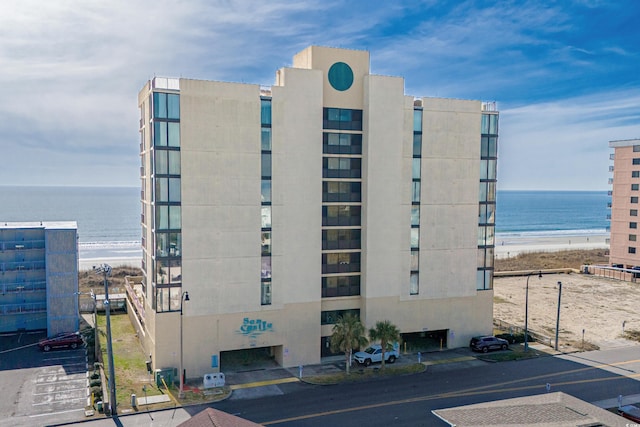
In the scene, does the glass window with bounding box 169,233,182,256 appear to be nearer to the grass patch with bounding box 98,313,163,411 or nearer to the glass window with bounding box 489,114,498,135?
the grass patch with bounding box 98,313,163,411

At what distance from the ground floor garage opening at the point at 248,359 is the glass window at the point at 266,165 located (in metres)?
14.8

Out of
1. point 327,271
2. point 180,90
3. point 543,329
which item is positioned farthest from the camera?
point 543,329

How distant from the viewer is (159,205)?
3931cm

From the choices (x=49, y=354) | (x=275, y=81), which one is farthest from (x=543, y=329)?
Answer: (x=49, y=354)

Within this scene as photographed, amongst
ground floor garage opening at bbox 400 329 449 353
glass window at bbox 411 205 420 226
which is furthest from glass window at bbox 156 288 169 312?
glass window at bbox 411 205 420 226

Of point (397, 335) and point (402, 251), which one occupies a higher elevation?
point (402, 251)

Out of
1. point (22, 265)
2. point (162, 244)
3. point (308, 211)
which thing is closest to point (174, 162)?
point (162, 244)

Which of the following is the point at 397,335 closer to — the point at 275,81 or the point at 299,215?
the point at 299,215

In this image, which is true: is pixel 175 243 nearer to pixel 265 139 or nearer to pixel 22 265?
pixel 265 139

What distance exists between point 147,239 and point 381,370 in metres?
22.8

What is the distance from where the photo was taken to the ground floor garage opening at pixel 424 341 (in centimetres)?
4822

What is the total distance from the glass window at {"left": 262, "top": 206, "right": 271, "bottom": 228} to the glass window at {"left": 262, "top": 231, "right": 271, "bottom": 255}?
0.66 m

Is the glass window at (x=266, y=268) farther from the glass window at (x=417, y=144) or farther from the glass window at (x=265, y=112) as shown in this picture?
the glass window at (x=417, y=144)

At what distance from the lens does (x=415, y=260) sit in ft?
155
